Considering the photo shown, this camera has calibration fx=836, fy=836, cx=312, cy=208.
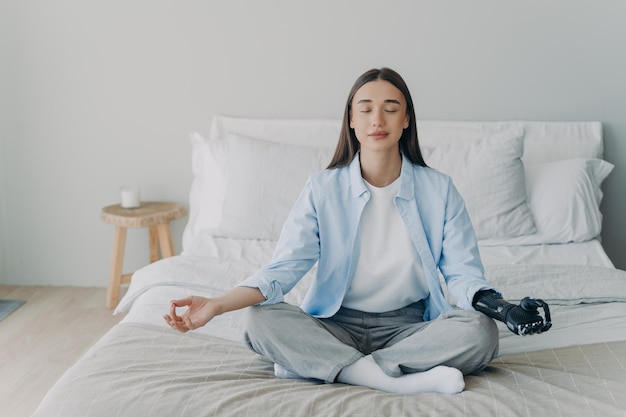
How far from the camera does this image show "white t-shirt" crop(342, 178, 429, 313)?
6.69 ft

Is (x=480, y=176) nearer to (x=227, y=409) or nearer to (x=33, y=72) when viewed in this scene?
(x=227, y=409)

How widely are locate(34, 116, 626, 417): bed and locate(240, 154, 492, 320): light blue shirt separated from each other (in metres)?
0.22

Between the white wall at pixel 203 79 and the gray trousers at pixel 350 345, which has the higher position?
the white wall at pixel 203 79

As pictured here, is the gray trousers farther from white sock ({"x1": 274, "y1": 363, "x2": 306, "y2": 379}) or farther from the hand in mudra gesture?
the hand in mudra gesture

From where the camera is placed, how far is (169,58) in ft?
11.4

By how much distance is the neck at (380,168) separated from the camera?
209cm

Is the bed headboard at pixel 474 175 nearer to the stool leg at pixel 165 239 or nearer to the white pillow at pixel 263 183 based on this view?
the white pillow at pixel 263 183

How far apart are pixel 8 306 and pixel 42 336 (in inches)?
16.1

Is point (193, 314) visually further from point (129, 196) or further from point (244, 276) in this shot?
point (129, 196)

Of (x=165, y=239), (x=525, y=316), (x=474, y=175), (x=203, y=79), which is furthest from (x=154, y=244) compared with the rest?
(x=525, y=316)

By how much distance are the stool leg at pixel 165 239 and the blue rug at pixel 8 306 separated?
658mm

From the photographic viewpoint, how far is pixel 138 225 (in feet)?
10.8

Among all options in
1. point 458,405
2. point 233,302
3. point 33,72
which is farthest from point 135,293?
point 33,72

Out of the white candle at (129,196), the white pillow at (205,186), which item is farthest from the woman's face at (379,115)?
the white candle at (129,196)
